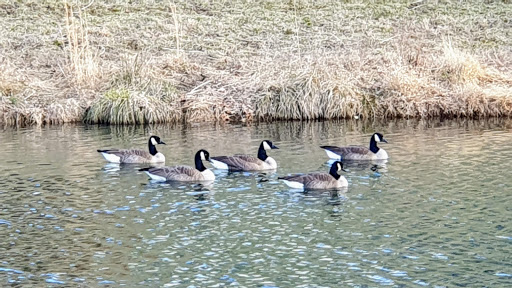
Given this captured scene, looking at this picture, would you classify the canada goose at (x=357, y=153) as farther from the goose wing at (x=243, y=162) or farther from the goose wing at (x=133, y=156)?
the goose wing at (x=133, y=156)

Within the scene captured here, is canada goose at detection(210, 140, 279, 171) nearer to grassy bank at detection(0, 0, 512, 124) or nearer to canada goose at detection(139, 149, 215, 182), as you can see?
canada goose at detection(139, 149, 215, 182)

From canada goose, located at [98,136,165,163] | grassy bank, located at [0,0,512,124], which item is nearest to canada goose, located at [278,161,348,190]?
→ canada goose, located at [98,136,165,163]

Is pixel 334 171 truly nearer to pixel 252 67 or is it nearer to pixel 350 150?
pixel 350 150

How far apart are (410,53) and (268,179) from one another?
42.0ft

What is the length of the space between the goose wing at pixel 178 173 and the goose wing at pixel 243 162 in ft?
3.99

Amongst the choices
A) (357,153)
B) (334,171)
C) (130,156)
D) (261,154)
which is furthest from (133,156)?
(334,171)

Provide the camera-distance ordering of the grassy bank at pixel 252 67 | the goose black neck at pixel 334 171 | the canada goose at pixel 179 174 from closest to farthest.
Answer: the goose black neck at pixel 334 171
the canada goose at pixel 179 174
the grassy bank at pixel 252 67

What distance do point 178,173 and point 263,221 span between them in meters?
4.08

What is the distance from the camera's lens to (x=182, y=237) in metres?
13.2

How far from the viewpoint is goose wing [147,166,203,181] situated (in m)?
17.7

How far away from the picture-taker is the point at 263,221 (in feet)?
46.4

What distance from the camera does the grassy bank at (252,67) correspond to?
2644 centimetres

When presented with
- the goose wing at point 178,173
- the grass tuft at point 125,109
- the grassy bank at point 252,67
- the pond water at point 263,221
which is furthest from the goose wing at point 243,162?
the grass tuft at point 125,109

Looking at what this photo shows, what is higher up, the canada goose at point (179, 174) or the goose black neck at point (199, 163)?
the goose black neck at point (199, 163)
